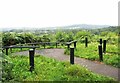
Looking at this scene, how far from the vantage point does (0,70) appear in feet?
23.0

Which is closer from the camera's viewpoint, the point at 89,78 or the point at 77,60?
the point at 89,78

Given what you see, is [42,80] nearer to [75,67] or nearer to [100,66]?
[75,67]

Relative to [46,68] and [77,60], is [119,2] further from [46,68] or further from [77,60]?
[46,68]

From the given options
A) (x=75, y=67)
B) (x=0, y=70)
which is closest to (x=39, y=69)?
(x=75, y=67)

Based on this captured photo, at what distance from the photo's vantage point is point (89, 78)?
8.05 meters

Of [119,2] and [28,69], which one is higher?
[119,2]

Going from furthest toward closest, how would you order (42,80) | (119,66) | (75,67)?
(119,66) < (75,67) < (42,80)

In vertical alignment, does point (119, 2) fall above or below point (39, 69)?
above

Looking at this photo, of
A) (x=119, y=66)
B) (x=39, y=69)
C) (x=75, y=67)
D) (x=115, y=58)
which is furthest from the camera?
(x=115, y=58)

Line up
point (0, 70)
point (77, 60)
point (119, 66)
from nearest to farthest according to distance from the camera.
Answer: point (0, 70)
point (119, 66)
point (77, 60)

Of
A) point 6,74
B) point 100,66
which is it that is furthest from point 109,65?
point 6,74

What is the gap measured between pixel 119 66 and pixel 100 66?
0.69 metres

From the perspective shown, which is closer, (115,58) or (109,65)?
(109,65)

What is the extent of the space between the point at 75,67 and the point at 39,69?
4.51 feet
